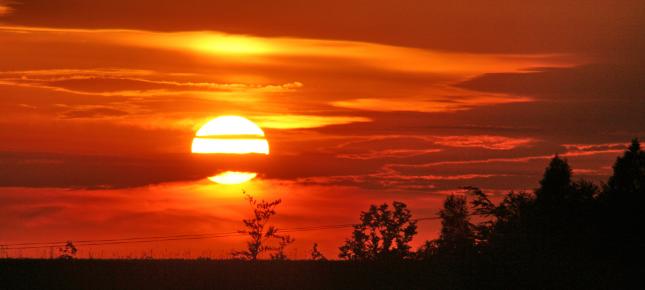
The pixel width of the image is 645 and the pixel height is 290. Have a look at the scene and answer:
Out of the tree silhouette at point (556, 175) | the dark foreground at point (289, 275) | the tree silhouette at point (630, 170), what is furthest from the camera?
the tree silhouette at point (556, 175)

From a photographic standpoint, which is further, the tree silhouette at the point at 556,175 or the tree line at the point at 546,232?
the tree silhouette at the point at 556,175

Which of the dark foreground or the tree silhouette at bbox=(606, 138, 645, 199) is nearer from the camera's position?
the dark foreground

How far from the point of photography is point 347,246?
73.2 metres

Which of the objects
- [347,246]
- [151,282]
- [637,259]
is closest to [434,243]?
[637,259]

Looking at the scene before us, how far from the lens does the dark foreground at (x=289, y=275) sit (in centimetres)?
3186

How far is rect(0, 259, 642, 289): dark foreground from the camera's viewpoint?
31859 mm

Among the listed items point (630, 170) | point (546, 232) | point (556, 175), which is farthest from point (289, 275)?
point (556, 175)

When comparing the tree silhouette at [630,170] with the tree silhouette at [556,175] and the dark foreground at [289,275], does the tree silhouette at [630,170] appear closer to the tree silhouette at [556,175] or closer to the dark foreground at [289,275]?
the tree silhouette at [556,175]

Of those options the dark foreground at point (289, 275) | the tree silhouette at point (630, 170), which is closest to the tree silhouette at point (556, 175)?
the tree silhouette at point (630, 170)

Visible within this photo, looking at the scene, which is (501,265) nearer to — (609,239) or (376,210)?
(609,239)

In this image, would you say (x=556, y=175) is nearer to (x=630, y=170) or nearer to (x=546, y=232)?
(x=630, y=170)

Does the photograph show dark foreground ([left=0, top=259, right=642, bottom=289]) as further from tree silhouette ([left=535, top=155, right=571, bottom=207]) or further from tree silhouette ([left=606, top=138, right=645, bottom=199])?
tree silhouette ([left=535, top=155, right=571, bottom=207])

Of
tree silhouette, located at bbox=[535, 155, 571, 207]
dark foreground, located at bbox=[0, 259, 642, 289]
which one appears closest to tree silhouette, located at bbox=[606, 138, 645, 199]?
tree silhouette, located at bbox=[535, 155, 571, 207]

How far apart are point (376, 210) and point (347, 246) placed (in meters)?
4.69
